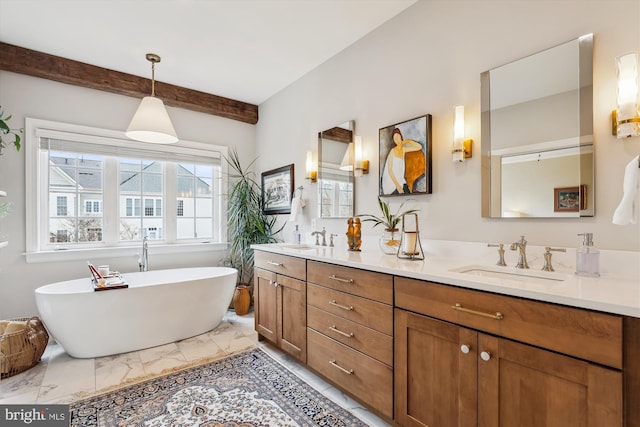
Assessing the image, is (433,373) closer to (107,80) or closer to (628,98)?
(628,98)

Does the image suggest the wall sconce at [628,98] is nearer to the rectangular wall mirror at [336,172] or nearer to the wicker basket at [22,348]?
the rectangular wall mirror at [336,172]

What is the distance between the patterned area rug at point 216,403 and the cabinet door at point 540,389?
0.84m

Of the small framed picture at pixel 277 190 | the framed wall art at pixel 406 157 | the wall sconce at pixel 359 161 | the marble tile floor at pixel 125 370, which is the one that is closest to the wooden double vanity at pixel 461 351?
the marble tile floor at pixel 125 370

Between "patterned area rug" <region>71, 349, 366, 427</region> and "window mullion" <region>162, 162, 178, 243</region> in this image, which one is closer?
"patterned area rug" <region>71, 349, 366, 427</region>

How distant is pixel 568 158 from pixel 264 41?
8.05ft

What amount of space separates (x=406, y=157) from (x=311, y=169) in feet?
3.90

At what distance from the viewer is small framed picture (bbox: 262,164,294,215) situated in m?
3.62

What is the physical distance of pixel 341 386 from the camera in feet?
6.25

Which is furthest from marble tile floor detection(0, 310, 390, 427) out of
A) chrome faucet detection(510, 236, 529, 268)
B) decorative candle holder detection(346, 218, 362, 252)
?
chrome faucet detection(510, 236, 529, 268)

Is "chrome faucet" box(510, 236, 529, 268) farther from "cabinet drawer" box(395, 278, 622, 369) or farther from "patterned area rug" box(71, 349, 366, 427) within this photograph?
"patterned area rug" box(71, 349, 366, 427)

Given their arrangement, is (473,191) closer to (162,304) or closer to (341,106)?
(341,106)

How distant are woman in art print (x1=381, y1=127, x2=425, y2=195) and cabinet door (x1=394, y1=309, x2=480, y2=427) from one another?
3.42ft

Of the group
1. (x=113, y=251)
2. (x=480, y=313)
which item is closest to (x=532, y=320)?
(x=480, y=313)

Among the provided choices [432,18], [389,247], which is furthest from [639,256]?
[432,18]
